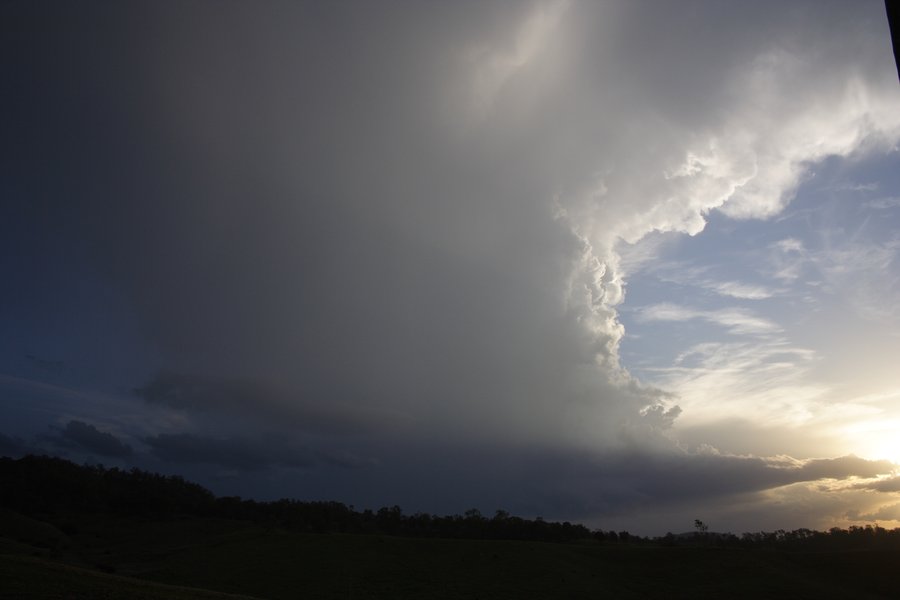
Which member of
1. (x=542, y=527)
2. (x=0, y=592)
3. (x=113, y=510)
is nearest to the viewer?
(x=0, y=592)

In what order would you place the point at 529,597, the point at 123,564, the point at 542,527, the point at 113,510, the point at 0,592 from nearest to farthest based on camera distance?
Result: 1. the point at 0,592
2. the point at 529,597
3. the point at 123,564
4. the point at 542,527
5. the point at 113,510

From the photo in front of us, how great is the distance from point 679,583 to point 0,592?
72.9 meters

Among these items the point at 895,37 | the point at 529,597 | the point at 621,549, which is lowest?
the point at 529,597

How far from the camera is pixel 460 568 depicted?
78250 mm

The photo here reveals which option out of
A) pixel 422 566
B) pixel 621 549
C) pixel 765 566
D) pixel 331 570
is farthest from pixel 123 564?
pixel 765 566

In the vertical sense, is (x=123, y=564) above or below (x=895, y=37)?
below

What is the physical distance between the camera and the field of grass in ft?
226

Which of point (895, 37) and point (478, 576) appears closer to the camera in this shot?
point (895, 37)

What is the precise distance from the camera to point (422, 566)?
257 ft

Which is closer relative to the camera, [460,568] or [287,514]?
[460,568]

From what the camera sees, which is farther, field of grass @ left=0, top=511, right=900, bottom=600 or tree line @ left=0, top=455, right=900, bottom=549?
tree line @ left=0, top=455, right=900, bottom=549

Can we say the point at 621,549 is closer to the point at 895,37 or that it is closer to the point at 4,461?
the point at 895,37

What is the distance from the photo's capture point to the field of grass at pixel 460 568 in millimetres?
68750

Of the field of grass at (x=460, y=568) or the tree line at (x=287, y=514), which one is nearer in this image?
the field of grass at (x=460, y=568)
